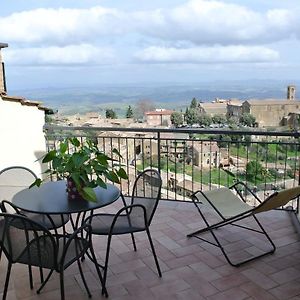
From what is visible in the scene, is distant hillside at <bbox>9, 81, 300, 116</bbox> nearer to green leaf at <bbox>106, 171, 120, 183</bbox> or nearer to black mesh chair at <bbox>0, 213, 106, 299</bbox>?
green leaf at <bbox>106, 171, 120, 183</bbox>

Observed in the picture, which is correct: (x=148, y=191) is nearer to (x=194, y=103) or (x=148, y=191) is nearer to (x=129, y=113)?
(x=129, y=113)

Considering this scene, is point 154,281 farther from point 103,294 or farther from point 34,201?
point 34,201

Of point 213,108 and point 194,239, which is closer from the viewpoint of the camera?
point 194,239

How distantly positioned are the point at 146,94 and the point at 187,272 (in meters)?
3.64

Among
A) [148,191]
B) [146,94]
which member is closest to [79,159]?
[148,191]

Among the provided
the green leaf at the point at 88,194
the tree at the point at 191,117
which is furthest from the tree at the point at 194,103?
the green leaf at the point at 88,194

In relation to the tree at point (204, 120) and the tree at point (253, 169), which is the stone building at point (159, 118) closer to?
the tree at point (204, 120)

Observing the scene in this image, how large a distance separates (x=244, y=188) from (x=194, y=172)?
1126mm

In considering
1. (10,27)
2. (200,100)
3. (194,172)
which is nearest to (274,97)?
(200,100)

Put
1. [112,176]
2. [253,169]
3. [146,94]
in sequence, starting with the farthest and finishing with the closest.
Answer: [146,94]
[253,169]
[112,176]

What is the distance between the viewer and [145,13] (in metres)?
8.51

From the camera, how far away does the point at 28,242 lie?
2.13 metres

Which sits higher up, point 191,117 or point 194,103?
point 194,103

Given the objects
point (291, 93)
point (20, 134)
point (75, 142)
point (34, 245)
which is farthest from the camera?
point (20, 134)
